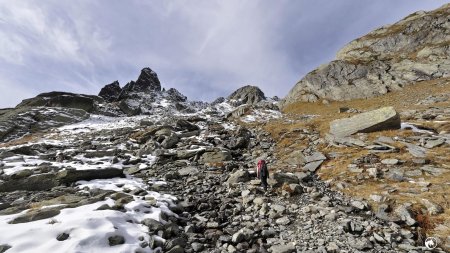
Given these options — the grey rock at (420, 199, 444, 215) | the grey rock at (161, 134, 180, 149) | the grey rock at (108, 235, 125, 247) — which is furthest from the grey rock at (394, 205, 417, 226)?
the grey rock at (161, 134, 180, 149)

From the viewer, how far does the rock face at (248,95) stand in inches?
4953

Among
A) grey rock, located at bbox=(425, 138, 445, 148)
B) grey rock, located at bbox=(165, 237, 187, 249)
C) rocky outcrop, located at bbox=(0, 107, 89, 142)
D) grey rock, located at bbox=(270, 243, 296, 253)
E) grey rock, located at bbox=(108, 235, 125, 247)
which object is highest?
rocky outcrop, located at bbox=(0, 107, 89, 142)

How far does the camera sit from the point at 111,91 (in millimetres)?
121250

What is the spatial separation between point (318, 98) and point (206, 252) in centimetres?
5981

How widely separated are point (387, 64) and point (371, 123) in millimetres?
46919

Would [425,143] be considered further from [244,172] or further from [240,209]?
[240,209]

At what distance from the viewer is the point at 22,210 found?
1179 cm

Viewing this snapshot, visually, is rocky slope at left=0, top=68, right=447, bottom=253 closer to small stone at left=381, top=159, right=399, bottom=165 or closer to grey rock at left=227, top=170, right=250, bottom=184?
grey rock at left=227, top=170, right=250, bottom=184

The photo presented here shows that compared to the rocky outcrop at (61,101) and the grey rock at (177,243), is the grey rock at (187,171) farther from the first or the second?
the rocky outcrop at (61,101)

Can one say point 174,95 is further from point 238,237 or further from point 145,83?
point 238,237

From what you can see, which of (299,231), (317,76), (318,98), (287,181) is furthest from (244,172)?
(317,76)

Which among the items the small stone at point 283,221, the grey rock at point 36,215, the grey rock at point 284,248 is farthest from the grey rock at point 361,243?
the grey rock at point 36,215

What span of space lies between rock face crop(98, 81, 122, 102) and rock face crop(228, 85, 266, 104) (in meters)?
53.9

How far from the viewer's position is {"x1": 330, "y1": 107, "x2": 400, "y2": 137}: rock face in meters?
22.5
